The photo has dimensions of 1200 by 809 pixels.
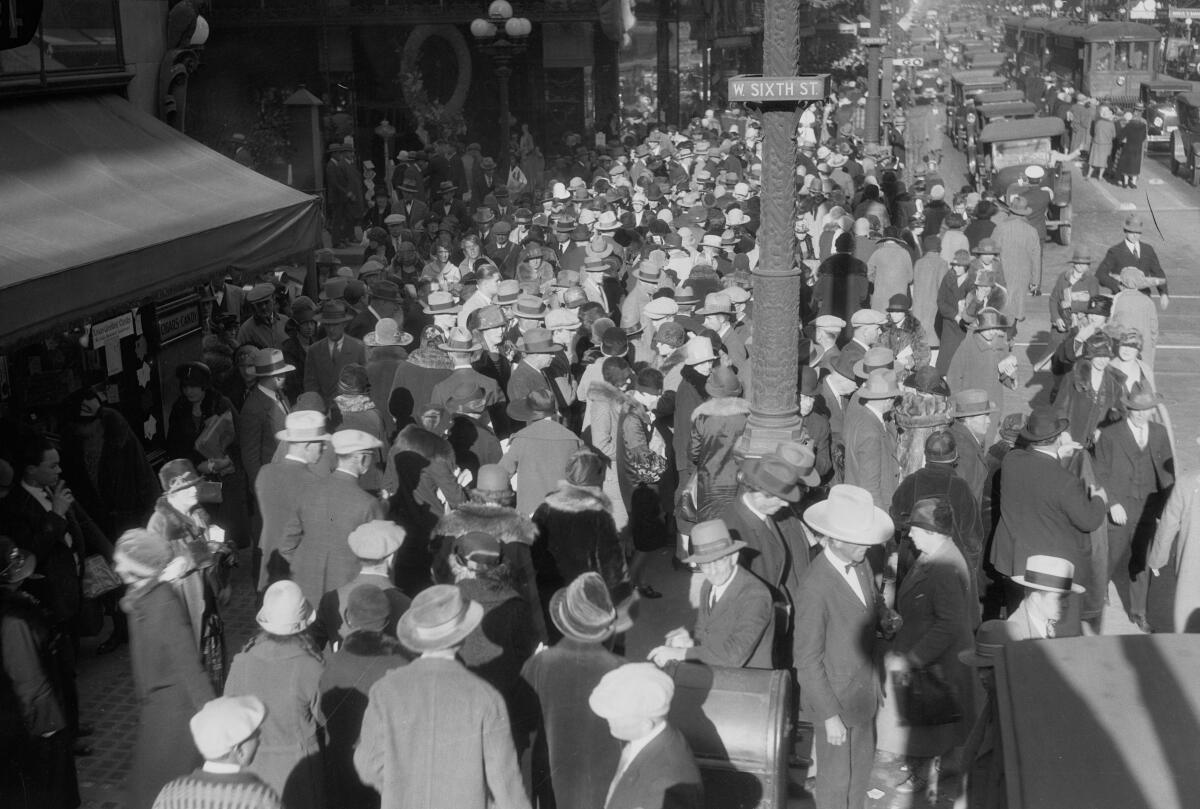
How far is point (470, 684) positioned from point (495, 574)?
3.86 ft

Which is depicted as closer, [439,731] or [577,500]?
[439,731]

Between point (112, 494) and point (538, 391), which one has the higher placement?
point (538, 391)

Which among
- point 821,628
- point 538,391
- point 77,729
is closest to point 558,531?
point 538,391

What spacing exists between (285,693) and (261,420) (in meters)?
4.11

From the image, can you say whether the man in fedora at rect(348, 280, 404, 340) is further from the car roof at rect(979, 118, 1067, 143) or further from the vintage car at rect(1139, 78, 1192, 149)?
the vintage car at rect(1139, 78, 1192, 149)

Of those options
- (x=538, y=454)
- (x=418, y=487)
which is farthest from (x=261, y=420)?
(x=538, y=454)

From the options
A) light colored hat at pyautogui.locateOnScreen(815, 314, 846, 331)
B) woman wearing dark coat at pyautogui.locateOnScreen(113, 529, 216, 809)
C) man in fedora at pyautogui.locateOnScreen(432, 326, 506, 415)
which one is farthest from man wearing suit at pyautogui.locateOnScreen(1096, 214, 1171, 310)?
woman wearing dark coat at pyautogui.locateOnScreen(113, 529, 216, 809)

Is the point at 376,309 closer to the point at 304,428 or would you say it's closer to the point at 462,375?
the point at 462,375

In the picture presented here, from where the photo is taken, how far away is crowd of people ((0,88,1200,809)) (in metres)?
5.28

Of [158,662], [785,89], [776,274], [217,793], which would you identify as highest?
[785,89]

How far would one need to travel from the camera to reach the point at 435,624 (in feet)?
16.1

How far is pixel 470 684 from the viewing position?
483 cm

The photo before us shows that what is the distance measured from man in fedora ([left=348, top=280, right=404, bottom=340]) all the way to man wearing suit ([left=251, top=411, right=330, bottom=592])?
Result: 3.86m

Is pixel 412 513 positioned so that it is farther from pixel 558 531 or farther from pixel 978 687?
pixel 978 687
